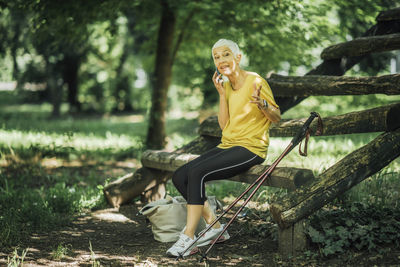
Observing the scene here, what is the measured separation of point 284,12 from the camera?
609 cm

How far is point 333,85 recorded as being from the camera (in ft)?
13.8

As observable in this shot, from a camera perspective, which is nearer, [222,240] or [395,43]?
[222,240]

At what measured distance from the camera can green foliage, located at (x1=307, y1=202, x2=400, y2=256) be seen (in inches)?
129

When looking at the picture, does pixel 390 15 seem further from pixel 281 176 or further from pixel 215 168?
pixel 215 168

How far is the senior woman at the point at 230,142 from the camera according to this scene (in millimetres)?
3654

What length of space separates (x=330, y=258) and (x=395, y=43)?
7.86ft

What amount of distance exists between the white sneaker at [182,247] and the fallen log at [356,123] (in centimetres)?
146

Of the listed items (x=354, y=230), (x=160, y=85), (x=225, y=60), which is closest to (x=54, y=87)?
(x=160, y=85)

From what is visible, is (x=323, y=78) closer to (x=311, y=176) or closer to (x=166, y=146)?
(x=311, y=176)

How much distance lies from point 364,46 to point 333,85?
0.82 m

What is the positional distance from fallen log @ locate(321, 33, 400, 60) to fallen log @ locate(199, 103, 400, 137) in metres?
1.11

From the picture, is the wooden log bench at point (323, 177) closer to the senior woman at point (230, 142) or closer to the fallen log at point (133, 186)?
the senior woman at point (230, 142)

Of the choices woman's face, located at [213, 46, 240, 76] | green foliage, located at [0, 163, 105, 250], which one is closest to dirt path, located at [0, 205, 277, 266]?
green foliage, located at [0, 163, 105, 250]

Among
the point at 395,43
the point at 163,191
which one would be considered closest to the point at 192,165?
the point at 163,191
